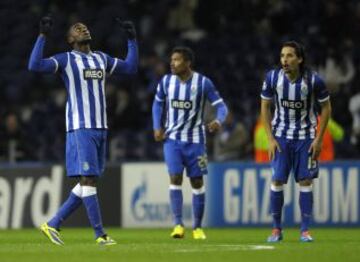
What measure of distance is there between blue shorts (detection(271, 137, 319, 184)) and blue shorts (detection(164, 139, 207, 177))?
138cm

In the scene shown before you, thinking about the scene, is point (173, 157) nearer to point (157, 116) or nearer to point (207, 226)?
point (157, 116)

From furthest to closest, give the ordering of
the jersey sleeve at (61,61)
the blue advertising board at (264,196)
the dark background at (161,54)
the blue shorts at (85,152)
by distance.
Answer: the dark background at (161,54)
the blue advertising board at (264,196)
the jersey sleeve at (61,61)
the blue shorts at (85,152)

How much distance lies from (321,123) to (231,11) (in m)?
9.41

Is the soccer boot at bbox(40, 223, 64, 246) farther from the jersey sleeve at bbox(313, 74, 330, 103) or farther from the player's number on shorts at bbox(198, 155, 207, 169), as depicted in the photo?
the jersey sleeve at bbox(313, 74, 330, 103)

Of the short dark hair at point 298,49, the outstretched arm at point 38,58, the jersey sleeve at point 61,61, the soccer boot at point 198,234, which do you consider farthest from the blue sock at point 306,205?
the outstretched arm at point 38,58

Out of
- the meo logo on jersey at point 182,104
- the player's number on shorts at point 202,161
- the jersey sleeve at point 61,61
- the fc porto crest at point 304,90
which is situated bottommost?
the player's number on shorts at point 202,161

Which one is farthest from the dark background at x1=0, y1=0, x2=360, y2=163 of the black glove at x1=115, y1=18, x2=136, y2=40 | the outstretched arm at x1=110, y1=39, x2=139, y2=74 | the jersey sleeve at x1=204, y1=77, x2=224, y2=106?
the black glove at x1=115, y1=18, x2=136, y2=40

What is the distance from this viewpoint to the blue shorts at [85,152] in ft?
34.2

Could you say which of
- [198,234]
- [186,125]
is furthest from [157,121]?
[198,234]

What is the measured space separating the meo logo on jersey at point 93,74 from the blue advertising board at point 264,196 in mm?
5660

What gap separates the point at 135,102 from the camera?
1914 centimetres

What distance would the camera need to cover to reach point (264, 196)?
629 inches

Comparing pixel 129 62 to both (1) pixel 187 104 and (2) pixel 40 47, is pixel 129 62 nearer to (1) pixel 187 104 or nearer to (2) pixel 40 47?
(2) pixel 40 47

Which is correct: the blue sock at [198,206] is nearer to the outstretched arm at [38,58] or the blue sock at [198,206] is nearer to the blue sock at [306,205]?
the blue sock at [306,205]
